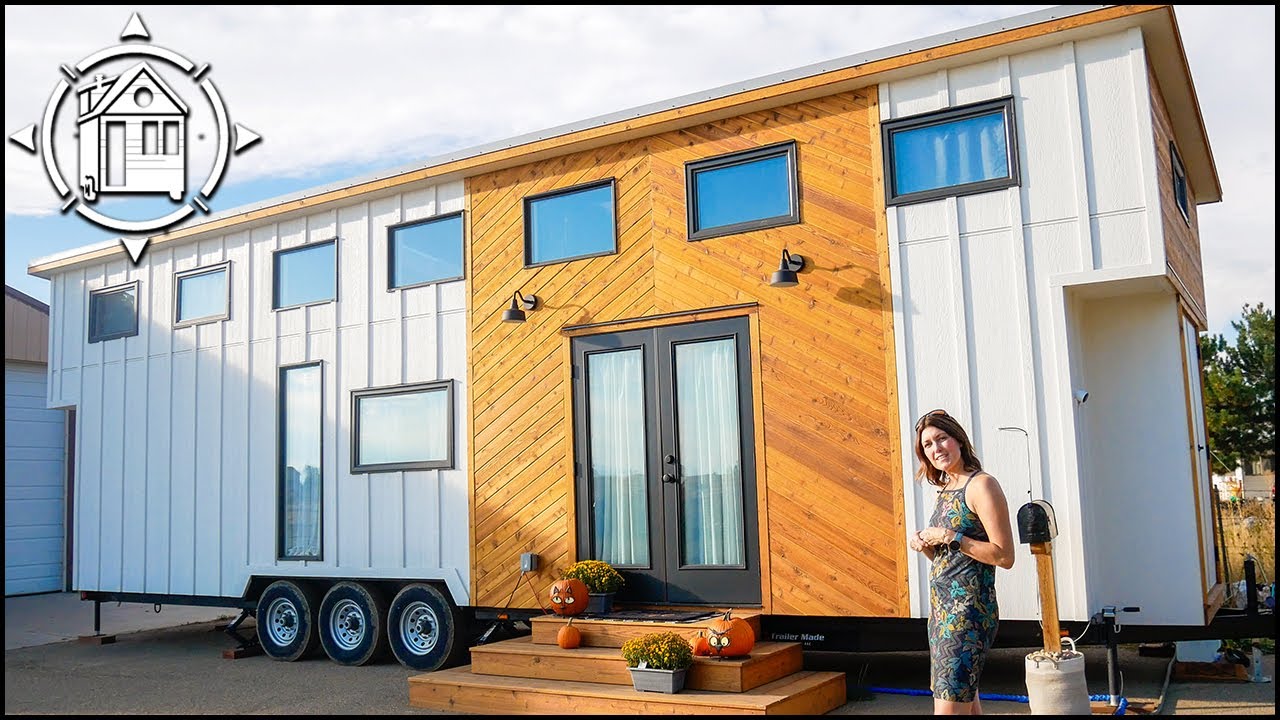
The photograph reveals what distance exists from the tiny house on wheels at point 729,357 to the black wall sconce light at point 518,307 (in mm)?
20

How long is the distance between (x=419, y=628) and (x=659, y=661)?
2.92m

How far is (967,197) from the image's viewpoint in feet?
21.2

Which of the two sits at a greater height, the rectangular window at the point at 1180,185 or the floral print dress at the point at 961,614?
the rectangular window at the point at 1180,185

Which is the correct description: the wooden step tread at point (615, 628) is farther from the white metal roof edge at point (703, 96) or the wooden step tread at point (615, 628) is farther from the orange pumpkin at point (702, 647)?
the white metal roof edge at point (703, 96)

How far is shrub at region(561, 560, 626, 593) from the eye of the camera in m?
7.19

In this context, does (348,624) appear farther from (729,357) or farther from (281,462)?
(729,357)

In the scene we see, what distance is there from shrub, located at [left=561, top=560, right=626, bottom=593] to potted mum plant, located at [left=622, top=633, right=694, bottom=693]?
1059mm

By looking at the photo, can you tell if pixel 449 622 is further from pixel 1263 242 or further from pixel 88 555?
pixel 1263 242

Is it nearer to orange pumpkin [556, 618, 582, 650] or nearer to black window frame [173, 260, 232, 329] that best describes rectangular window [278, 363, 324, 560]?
black window frame [173, 260, 232, 329]

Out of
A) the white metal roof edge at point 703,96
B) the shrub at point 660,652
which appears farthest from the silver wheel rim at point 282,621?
the shrub at point 660,652

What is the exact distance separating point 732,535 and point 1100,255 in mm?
2853

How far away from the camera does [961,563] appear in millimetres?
4035

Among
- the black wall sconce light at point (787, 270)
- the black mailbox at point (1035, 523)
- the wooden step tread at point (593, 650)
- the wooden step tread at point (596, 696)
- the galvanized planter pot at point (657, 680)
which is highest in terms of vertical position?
the black wall sconce light at point (787, 270)

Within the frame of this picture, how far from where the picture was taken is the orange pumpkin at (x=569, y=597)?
23.1 ft
